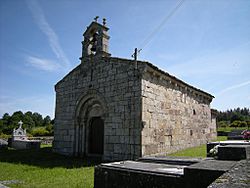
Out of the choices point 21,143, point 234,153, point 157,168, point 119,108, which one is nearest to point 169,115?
point 119,108

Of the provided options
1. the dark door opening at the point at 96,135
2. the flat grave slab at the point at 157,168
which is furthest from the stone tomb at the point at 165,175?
the dark door opening at the point at 96,135

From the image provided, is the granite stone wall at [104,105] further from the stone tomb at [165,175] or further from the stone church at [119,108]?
the stone tomb at [165,175]

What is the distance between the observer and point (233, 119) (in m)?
52.4

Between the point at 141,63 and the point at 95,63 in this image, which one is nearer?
the point at 141,63

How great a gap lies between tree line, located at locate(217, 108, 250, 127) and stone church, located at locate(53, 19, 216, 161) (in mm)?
22601

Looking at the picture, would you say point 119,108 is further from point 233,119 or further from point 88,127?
point 233,119

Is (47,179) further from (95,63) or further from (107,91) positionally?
(95,63)

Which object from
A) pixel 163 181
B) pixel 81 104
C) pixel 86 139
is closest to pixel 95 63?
pixel 81 104

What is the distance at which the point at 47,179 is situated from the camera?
640 centimetres

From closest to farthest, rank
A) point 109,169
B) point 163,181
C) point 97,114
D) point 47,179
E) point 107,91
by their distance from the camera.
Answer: point 163,181, point 109,169, point 47,179, point 107,91, point 97,114

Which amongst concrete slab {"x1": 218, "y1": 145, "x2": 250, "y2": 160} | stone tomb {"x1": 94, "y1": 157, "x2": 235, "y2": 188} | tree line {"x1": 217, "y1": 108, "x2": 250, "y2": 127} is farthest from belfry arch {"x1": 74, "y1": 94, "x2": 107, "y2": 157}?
tree line {"x1": 217, "y1": 108, "x2": 250, "y2": 127}

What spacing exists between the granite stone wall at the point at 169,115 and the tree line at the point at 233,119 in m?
20.6

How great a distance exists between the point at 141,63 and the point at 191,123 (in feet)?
20.8

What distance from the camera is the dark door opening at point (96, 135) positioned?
36.6 feet
